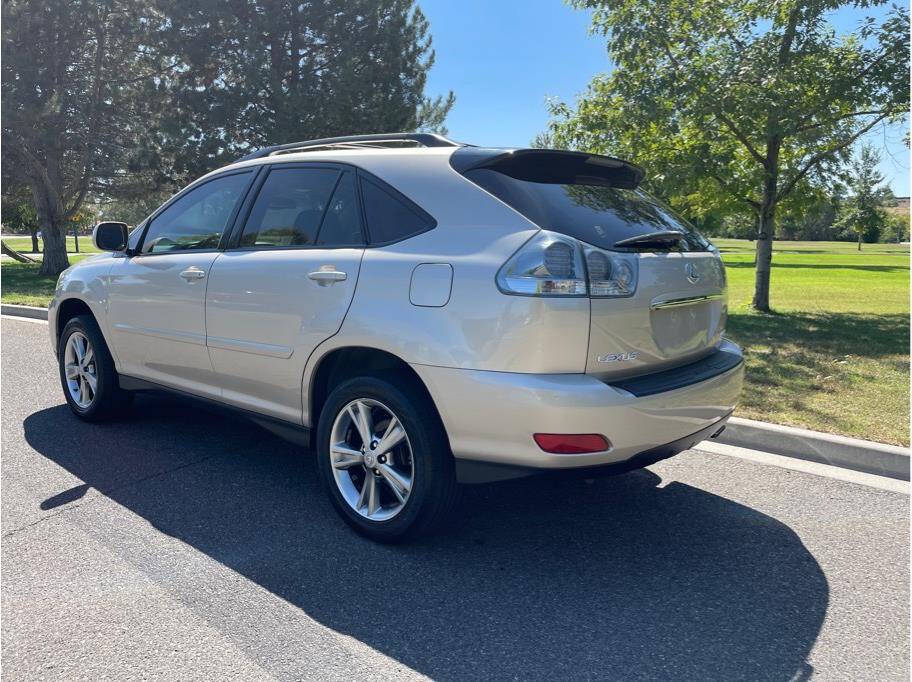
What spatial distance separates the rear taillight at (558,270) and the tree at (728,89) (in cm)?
732

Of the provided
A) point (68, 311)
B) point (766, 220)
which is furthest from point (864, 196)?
point (68, 311)

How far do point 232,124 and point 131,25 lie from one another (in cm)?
382

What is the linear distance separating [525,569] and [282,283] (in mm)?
1774

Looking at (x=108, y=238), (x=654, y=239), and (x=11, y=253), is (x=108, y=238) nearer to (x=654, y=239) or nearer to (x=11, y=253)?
(x=654, y=239)

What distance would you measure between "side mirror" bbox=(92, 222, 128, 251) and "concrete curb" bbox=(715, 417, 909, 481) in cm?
432

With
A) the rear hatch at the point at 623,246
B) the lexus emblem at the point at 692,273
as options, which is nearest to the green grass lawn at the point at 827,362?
the rear hatch at the point at 623,246

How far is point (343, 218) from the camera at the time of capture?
3.53m

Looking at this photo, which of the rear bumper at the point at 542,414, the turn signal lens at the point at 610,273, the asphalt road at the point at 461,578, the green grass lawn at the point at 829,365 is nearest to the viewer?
the asphalt road at the point at 461,578

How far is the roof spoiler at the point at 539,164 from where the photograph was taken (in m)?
3.19

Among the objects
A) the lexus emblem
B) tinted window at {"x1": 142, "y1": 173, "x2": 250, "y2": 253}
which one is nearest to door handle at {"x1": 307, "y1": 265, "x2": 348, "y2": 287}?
tinted window at {"x1": 142, "y1": 173, "x2": 250, "y2": 253}

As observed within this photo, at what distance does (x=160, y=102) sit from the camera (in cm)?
2012

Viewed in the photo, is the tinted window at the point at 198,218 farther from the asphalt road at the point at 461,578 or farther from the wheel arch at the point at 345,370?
the asphalt road at the point at 461,578

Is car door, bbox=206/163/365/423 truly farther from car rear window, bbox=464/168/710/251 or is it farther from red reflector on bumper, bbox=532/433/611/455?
red reflector on bumper, bbox=532/433/611/455

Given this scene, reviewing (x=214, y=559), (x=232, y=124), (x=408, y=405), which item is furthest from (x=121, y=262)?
(x=232, y=124)
